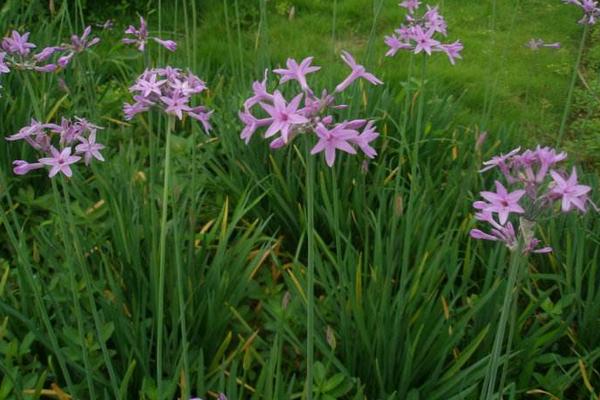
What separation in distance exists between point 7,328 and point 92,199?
0.68m

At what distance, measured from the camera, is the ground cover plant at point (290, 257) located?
138 centimetres

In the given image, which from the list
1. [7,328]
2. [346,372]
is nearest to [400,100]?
[346,372]

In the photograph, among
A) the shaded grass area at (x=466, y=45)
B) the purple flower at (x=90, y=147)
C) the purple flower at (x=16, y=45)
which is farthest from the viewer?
the shaded grass area at (x=466, y=45)

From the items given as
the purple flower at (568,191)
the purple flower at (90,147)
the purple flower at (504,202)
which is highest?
the purple flower at (568,191)

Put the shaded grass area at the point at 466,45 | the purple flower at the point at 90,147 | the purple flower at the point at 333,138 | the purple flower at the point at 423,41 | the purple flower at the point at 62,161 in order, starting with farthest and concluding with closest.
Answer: the shaded grass area at the point at 466,45 < the purple flower at the point at 423,41 < the purple flower at the point at 90,147 < the purple flower at the point at 62,161 < the purple flower at the point at 333,138

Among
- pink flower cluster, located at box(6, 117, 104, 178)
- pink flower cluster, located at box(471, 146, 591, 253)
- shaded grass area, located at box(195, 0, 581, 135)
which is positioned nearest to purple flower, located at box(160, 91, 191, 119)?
pink flower cluster, located at box(6, 117, 104, 178)

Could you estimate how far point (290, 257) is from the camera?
232 cm

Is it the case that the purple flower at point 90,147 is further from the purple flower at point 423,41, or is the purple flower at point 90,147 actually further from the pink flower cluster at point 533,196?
the purple flower at point 423,41

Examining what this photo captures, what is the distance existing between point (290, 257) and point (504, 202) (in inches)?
49.3

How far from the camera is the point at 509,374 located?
1936mm

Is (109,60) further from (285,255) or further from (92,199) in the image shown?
(285,255)

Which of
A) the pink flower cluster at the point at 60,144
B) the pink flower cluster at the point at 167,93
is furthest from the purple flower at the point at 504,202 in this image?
the pink flower cluster at the point at 60,144

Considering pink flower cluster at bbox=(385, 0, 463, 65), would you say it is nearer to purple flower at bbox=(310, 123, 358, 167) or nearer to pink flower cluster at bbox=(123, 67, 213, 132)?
pink flower cluster at bbox=(123, 67, 213, 132)

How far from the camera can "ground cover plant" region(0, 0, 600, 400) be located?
4.52ft
